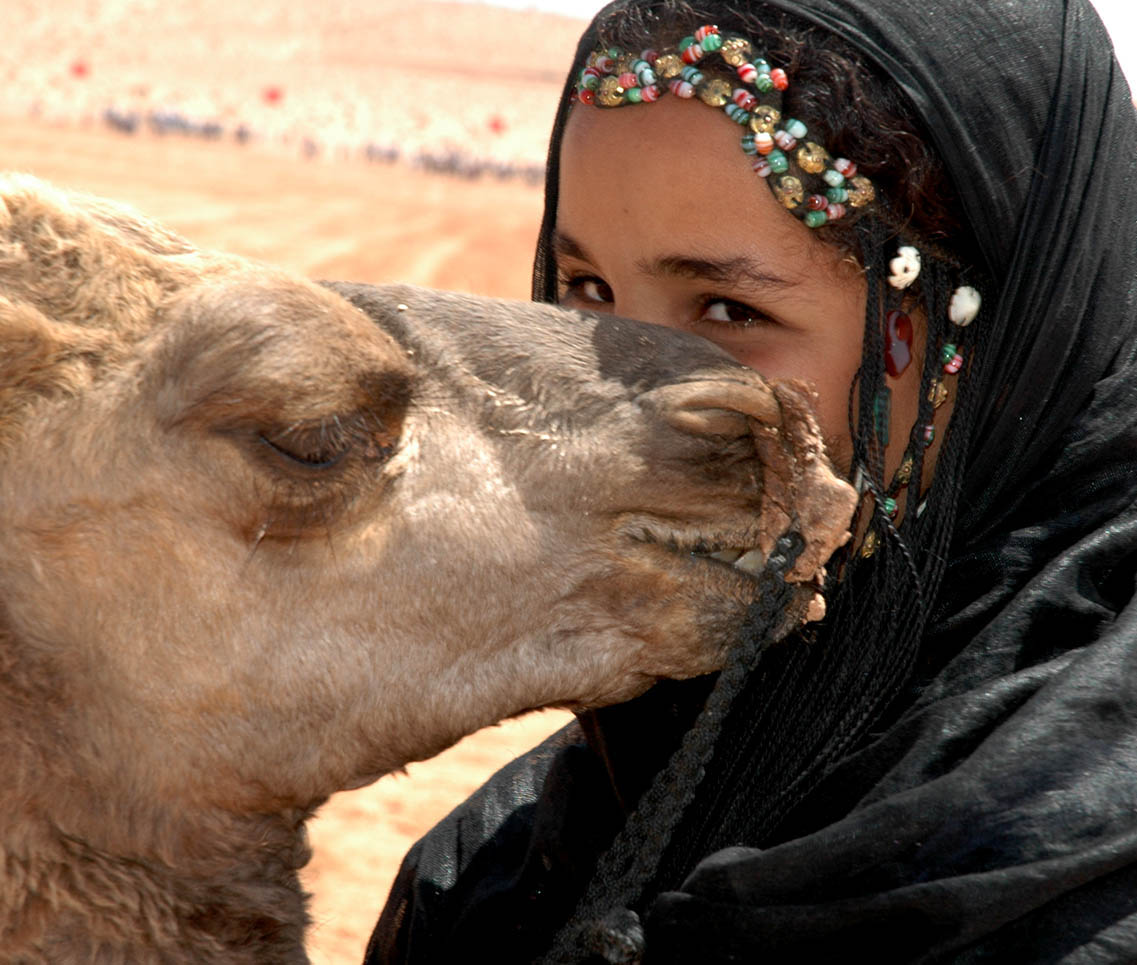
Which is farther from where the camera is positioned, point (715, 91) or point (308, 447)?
point (715, 91)

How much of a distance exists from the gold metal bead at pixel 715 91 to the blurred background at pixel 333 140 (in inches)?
32.9

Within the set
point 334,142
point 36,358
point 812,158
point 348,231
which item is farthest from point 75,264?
point 334,142

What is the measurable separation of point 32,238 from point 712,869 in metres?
1.32

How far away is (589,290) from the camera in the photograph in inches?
103

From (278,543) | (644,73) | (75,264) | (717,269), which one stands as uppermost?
(644,73)

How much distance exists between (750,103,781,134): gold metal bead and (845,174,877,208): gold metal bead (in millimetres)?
150

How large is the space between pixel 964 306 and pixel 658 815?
0.94m

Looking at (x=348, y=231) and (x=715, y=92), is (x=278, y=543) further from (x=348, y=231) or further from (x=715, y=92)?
(x=348, y=231)

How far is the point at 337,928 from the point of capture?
536cm

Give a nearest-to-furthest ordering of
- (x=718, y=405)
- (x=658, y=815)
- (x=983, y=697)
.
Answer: (x=983, y=697) < (x=718, y=405) < (x=658, y=815)

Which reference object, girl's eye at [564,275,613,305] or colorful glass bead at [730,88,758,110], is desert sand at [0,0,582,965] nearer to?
girl's eye at [564,275,613,305]

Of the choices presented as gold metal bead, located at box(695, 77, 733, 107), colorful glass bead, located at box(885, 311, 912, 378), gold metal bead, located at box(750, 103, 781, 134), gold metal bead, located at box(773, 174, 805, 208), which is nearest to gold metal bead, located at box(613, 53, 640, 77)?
gold metal bead, located at box(695, 77, 733, 107)

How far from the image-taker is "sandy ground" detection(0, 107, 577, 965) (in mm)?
5906

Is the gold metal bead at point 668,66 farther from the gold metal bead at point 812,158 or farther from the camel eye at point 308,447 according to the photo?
the camel eye at point 308,447
